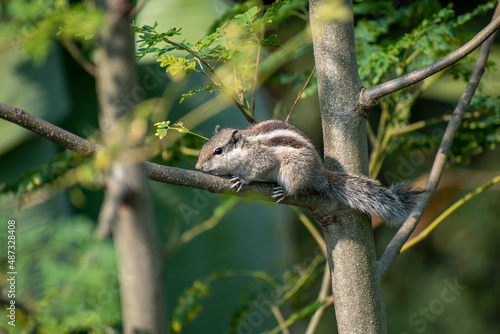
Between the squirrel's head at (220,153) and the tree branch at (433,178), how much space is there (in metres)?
0.71

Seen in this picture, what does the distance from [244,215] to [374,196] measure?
2.13 meters

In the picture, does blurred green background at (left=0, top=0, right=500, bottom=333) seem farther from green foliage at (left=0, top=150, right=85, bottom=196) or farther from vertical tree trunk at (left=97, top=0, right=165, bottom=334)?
vertical tree trunk at (left=97, top=0, right=165, bottom=334)

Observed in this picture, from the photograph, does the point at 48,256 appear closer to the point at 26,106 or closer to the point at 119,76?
the point at 119,76

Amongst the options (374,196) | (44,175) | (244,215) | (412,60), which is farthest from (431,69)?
(244,215)

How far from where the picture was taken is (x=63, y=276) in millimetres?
690

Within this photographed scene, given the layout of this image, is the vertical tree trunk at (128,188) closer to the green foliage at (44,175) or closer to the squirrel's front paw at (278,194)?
the squirrel's front paw at (278,194)

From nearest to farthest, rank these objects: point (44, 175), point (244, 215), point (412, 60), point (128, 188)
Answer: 1. point (128, 188)
2. point (44, 175)
3. point (412, 60)
4. point (244, 215)

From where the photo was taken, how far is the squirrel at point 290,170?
1.42m

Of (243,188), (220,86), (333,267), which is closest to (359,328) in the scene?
(333,267)

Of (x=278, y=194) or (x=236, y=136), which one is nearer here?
(x=278, y=194)

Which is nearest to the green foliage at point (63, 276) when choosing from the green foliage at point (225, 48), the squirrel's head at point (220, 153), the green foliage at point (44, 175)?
the green foliage at point (225, 48)

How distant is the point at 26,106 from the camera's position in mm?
2471

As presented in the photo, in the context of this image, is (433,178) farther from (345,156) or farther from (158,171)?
(158,171)

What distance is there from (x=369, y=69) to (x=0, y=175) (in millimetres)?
1866
